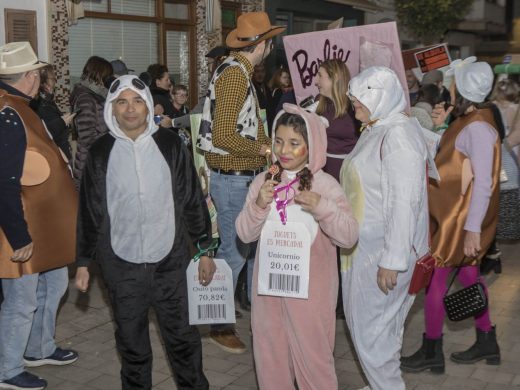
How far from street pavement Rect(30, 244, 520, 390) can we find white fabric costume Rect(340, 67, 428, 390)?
41.1 inches

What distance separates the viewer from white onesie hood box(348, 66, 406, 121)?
351 cm

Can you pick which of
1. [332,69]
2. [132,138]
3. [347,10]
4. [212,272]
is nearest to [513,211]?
[332,69]

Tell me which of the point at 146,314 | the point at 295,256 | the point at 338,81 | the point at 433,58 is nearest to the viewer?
the point at 295,256

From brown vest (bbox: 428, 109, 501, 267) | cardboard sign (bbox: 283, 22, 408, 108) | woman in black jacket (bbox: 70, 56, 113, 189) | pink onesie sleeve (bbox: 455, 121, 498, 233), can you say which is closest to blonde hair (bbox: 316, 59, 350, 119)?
cardboard sign (bbox: 283, 22, 408, 108)

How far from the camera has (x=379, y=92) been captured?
3.52 meters

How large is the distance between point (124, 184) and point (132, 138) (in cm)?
25

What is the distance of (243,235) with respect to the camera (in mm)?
3471

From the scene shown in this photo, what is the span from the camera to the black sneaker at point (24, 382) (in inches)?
174

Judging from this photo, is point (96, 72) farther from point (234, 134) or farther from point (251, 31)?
point (234, 134)

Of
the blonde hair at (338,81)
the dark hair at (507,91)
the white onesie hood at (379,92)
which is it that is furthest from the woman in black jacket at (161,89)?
the white onesie hood at (379,92)

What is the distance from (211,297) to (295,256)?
77cm

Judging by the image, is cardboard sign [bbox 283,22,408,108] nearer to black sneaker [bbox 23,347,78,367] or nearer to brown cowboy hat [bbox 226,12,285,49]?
brown cowboy hat [bbox 226,12,285,49]

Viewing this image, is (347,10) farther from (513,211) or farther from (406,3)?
(513,211)

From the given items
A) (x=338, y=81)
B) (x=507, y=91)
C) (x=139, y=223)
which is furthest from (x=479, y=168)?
(x=507, y=91)
